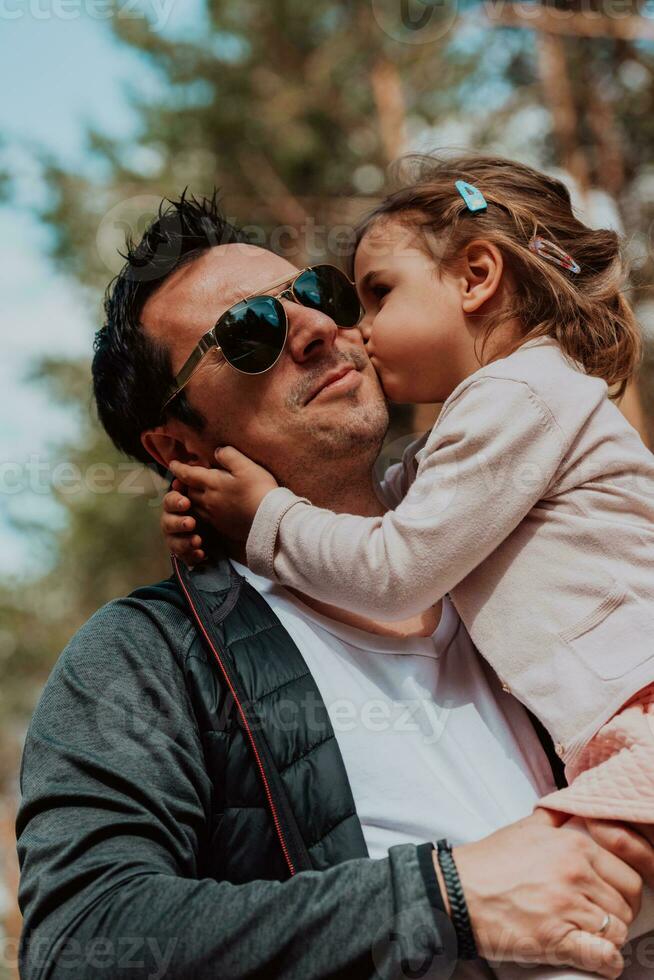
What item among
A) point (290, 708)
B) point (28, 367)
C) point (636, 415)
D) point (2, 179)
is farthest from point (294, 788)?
point (28, 367)

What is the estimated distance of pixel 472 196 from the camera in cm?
255

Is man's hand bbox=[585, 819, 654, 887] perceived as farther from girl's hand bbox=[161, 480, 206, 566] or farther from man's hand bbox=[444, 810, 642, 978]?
girl's hand bbox=[161, 480, 206, 566]

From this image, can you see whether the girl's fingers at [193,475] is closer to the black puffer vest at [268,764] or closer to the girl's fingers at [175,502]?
the girl's fingers at [175,502]

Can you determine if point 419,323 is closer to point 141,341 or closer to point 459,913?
point 141,341

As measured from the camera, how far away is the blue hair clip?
253cm

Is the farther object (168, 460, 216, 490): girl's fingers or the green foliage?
the green foliage

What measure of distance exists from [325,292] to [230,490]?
2.09 ft

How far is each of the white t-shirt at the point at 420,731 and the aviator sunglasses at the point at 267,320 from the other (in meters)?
0.60

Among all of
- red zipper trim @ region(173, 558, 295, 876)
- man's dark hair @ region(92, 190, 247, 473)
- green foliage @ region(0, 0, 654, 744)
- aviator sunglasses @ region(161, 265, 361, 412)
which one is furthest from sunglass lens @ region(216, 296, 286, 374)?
green foliage @ region(0, 0, 654, 744)

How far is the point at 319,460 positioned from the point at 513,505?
0.66 metres

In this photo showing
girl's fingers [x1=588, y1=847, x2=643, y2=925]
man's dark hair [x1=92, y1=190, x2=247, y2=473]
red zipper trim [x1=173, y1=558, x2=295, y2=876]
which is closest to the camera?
girl's fingers [x1=588, y1=847, x2=643, y2=925]

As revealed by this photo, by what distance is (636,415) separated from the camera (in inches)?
292

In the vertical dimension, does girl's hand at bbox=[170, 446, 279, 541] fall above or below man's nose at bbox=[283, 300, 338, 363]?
below

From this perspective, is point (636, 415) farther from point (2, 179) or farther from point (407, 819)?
point (2, 179)
